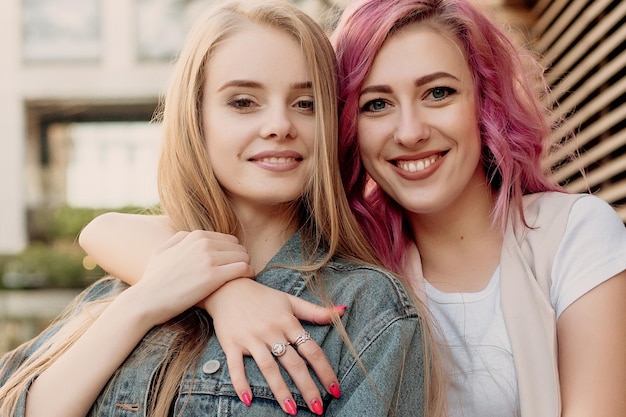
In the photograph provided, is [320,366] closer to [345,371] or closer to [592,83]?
[345,371]

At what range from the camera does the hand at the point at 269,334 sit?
1.63 m

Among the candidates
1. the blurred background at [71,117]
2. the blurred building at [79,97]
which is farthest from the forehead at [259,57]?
the blurred building at [79,97]

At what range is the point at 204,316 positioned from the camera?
1.86m

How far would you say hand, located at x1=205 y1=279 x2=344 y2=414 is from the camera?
163cm

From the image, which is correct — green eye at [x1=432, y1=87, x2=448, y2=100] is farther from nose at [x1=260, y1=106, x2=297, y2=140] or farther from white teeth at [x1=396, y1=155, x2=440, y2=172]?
nose at [x1=260, y1=106, x2=297, y2=140]

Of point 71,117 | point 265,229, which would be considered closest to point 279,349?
point 265,229

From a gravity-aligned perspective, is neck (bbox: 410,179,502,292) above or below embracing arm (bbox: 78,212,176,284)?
above

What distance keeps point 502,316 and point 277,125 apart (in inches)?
29.8

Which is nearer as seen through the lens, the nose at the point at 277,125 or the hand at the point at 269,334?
the hand at the point at 269,334

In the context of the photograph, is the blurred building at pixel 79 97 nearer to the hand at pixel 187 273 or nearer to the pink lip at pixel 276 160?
the pink lip at pixel 276 160

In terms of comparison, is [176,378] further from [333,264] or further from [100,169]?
[100,169]

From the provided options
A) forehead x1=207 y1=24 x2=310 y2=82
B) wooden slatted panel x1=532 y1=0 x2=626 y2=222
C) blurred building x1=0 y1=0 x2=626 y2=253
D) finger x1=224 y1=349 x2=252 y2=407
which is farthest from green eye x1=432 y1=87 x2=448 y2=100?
blurred building x1=0 y1=0 x2=626 y2=253

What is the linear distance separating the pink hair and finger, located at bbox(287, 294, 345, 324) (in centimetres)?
48

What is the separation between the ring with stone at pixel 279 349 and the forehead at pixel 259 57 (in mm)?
603
